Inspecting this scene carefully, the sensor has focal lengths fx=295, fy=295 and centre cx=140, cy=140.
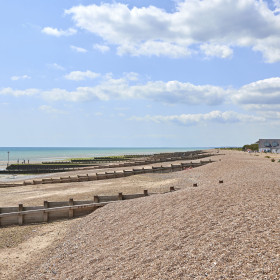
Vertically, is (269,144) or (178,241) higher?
(269,144)

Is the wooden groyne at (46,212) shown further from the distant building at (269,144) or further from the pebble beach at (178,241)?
the distant building at (269,144)

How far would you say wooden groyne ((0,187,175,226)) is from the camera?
1362 centimetres

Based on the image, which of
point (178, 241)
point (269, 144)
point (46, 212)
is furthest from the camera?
point (269, 144)

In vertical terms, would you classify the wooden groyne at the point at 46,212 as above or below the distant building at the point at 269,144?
below

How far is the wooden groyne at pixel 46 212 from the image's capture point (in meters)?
13.6

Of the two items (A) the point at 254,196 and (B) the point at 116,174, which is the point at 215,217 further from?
(B) the point at 116,174

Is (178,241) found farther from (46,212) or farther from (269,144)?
(269,144)

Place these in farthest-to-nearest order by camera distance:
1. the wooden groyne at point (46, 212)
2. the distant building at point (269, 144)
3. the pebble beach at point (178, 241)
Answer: the distant building at point (269, 144) < the wooden groyne at point (46, 212) < the pebble beach at point (178, 241)

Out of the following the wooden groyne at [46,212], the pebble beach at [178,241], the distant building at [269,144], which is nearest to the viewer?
the pebble beach at [178,241]

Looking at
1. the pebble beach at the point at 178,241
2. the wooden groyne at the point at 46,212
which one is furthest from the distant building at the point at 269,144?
the wooden groyne at the point at 46,212

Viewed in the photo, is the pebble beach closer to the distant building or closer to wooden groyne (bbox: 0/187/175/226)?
wooden groyne (bbox: 0/187/175/226)

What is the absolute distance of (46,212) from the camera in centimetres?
1393

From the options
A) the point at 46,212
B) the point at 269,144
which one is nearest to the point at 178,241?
the point at 46,212

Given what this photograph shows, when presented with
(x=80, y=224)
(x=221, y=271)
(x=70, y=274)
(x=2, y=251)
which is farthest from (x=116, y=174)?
(x=221, y=271)
